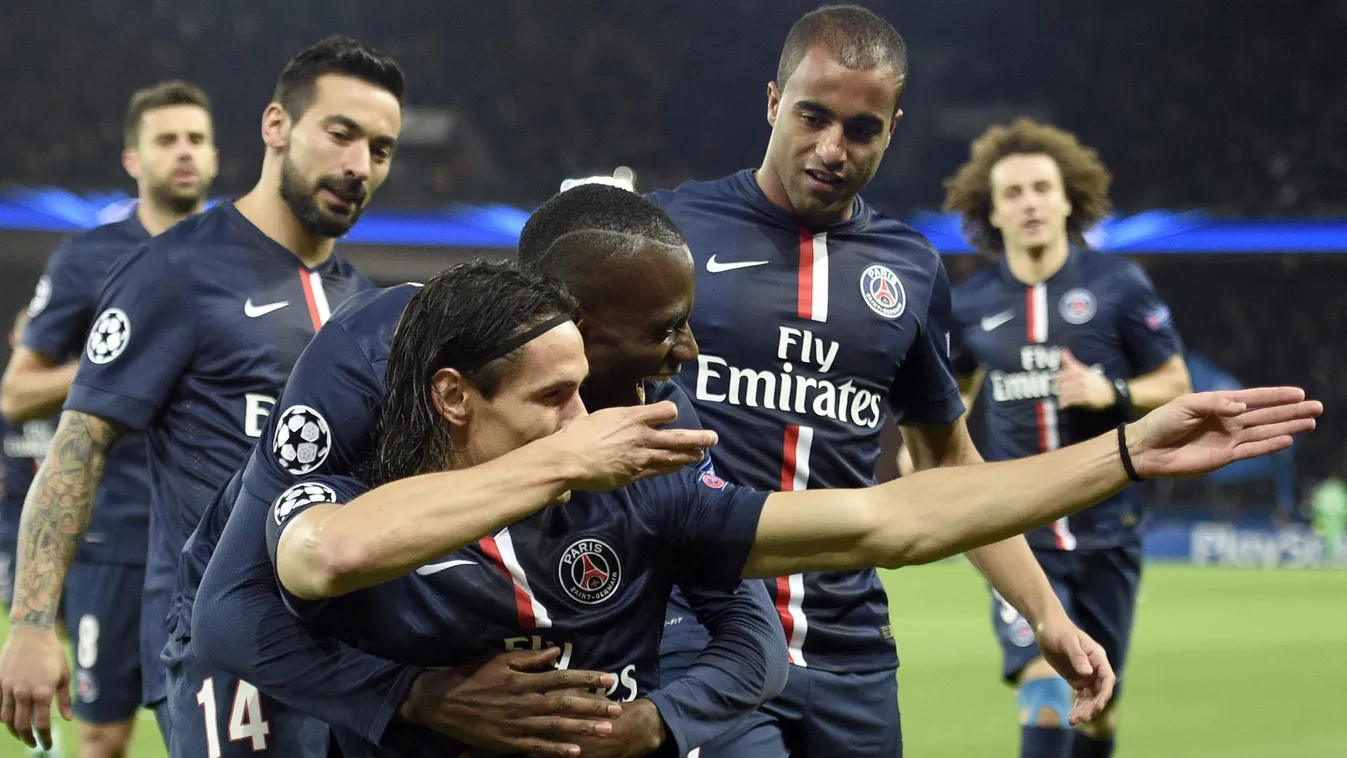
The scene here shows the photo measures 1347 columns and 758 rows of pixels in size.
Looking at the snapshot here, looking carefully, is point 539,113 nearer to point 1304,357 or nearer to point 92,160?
point 92,160

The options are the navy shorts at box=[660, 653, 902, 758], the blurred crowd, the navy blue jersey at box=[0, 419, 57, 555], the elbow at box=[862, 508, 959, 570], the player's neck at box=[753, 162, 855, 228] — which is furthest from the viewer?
the blurred crowd

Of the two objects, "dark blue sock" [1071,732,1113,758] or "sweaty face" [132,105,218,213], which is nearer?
"sweaty face" [132,105,218,213]

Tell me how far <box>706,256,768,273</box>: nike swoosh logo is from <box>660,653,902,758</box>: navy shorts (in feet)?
3.04

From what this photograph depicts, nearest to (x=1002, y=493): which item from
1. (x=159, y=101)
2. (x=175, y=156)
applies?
(x=175, y=156)

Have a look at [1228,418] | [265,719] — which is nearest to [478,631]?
[265,719]

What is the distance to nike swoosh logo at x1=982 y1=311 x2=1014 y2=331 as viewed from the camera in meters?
6.71

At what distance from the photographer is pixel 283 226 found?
4180 millimetres

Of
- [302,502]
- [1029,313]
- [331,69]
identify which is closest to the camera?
[302,502]

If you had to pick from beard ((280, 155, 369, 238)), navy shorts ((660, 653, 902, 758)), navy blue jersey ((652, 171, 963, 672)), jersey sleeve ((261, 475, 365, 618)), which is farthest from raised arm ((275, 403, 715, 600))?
beard ((280, 155, 369, 238))

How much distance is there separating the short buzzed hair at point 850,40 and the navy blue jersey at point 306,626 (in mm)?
1192

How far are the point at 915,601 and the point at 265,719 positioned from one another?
39.7 feet

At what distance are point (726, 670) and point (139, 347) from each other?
1841 mm

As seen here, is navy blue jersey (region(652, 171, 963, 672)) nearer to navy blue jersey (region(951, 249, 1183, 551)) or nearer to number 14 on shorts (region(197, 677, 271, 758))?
number 14 on shorts (region(197, 677, 271, 758))

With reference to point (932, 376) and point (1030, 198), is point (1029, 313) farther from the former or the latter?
point (932, 376)
